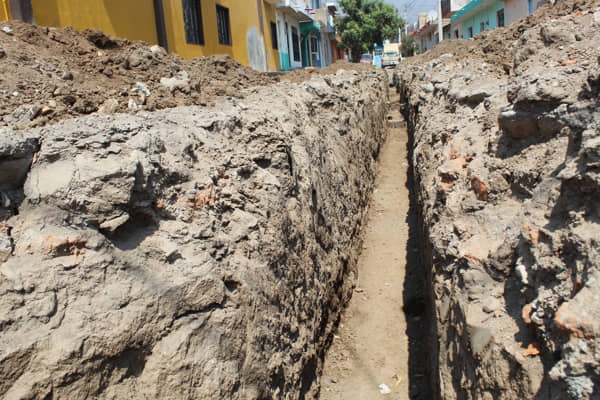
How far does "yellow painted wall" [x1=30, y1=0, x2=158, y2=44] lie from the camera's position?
622 cm

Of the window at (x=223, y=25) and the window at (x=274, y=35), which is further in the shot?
the window at (x=274, y=35)

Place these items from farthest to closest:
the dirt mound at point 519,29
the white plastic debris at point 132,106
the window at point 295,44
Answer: the window at point 295,44, the dirt mound at point 519,29, the white plastic debris at point 132,106

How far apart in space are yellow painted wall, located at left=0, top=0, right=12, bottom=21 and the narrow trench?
538 cm

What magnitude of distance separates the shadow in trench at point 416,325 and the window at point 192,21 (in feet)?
22.6

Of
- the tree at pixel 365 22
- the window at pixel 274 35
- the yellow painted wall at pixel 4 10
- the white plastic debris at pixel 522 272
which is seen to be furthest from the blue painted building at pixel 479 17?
the white plastic debris at pixel 522 272

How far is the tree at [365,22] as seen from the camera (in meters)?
28.4

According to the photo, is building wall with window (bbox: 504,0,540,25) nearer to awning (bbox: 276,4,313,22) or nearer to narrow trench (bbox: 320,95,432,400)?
awning (bbox: 276,4,313,22)

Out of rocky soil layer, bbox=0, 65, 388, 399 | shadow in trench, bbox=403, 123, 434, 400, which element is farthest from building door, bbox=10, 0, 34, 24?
shadow in trench, bbox=403, 123, 434, 400

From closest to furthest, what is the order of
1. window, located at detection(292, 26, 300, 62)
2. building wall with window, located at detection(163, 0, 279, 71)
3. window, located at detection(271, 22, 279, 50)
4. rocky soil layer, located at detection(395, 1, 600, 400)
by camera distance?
rocky soil layer, located at detection(395, 1, 600, 400), building wall with window, located at detection(163, 0, 279, 71), window, located at detection(271, 22, 279, 50), window, located at detection(292, 26, 300, 62)

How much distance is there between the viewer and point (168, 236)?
233 centimetres

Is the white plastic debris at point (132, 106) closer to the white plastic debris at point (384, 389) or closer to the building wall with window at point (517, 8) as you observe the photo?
the white plastic debris at point (384, 389)

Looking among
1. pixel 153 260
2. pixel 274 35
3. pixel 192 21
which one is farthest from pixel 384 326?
pixel 274 35

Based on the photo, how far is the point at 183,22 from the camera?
32.2ft

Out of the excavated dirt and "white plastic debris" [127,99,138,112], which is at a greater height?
"white plastic debris" [127,99,138,112]
